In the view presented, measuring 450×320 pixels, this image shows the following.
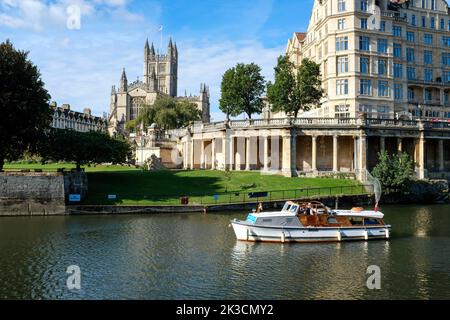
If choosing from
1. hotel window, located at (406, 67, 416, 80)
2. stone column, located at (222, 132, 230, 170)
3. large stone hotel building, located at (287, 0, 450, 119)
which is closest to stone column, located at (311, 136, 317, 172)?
large stone hotel building, located at (287, 0, 450, 119)

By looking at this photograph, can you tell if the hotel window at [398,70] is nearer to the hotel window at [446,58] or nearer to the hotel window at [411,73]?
the hotel window at [411,73]

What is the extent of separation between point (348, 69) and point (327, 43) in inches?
249

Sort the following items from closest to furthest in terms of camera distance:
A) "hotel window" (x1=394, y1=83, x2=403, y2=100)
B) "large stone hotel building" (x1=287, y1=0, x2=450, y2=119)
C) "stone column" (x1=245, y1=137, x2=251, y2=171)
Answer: "stone column" (x1=245, y1=137, x2=251, y2=171)
"large stone hotel building" (x1=287, y1=0, x2=450, y2=119)
"hotel window" (x1=394, y1=83, x2=403, y2=100)

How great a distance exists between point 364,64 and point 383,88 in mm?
5373

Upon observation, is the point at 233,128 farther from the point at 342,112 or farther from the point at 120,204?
the point at 120,204

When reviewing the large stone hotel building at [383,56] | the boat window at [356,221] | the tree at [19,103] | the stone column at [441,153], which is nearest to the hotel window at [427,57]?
the large stone hotel building at [383,56]

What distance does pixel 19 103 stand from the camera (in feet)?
164

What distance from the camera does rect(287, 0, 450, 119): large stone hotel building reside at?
75062 mm

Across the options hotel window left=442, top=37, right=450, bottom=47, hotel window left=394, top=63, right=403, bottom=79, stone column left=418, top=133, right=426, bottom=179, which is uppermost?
hotel window left=442, top=37, right=450, bottom=47

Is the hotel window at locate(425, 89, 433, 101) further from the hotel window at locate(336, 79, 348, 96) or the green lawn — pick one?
the green lawn

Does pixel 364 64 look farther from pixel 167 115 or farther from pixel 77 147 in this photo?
pixel 167 115

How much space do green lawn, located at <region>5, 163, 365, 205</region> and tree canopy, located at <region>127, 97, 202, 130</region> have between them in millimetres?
57367

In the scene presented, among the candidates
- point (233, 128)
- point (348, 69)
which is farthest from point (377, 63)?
point (233, 128)

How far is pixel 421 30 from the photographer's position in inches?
3295
